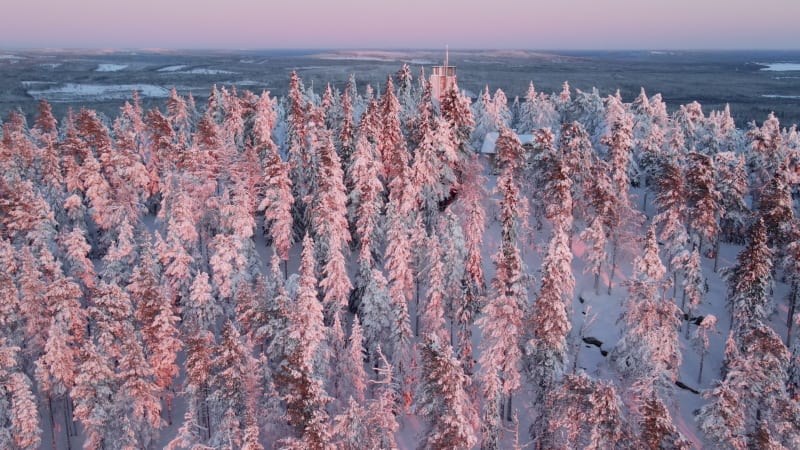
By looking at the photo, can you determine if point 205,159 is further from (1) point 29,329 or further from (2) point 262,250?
(1) point 29,329

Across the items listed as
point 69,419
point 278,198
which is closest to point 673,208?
point 278,198

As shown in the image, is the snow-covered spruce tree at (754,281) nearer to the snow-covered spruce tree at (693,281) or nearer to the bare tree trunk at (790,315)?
the snow-covered spruce tree at (693,281)

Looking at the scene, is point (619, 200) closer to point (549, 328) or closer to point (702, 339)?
point (702, 339)

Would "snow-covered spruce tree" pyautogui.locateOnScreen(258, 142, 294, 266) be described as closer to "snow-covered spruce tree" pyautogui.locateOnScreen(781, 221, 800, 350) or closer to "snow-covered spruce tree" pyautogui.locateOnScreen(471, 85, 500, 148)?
"snow-covered spruce tree" pyautogui.locateOnScreen(471, 85, 500, 148)

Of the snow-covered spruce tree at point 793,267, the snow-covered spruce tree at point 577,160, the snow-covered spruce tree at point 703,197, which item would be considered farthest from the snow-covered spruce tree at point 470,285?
the snow-covered spruce tree at point 793,267

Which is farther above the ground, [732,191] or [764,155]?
[764,155]
